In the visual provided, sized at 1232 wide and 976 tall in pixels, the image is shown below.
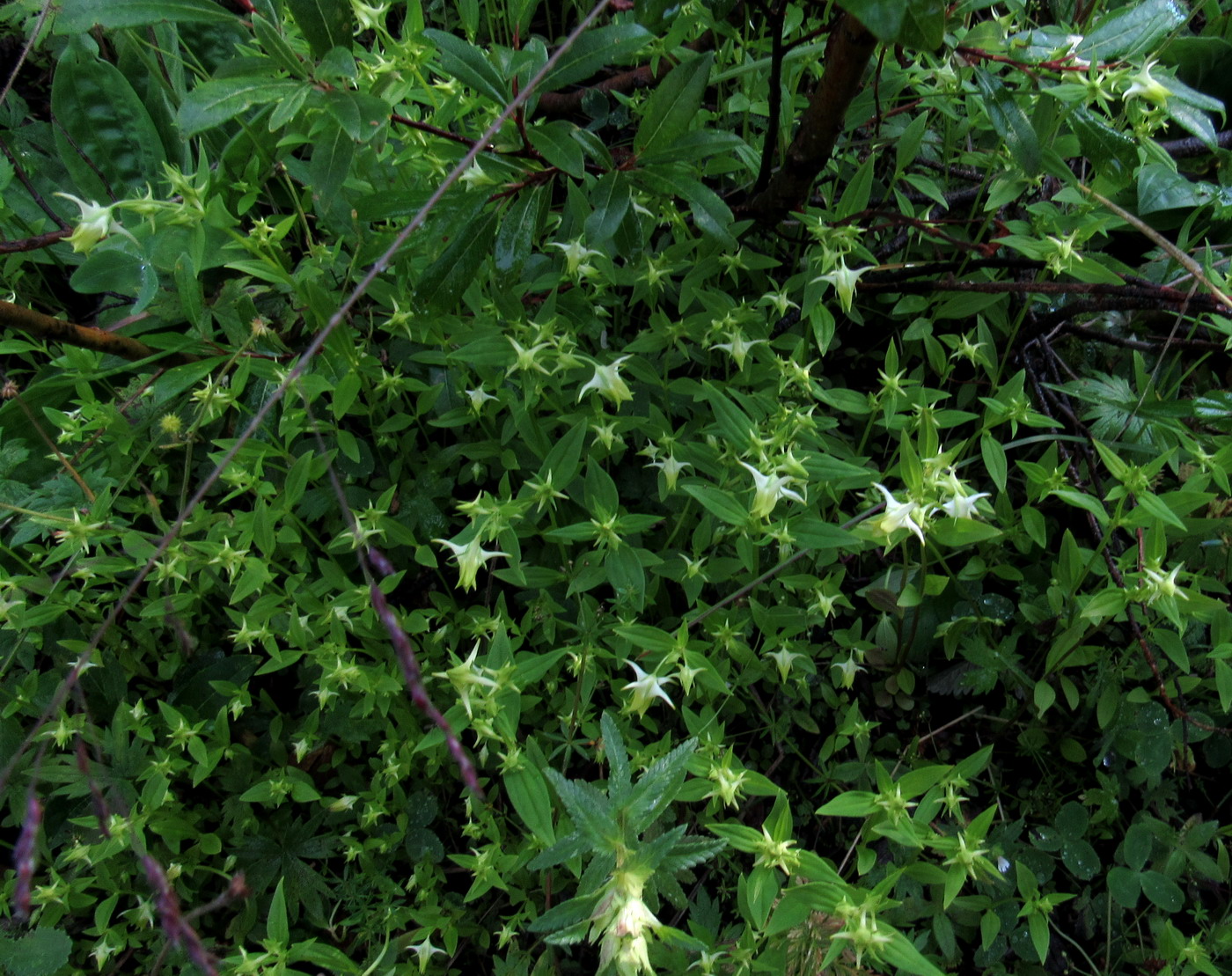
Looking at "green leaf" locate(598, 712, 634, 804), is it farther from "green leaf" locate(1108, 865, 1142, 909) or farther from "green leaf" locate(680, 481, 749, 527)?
"green leaf" locate(1108, 865, 1142, 909)

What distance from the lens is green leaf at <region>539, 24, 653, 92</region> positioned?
4.13ft

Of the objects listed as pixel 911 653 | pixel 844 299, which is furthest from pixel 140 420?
pixel 911 653

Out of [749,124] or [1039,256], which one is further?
[749,124]

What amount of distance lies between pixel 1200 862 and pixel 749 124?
1.79 m

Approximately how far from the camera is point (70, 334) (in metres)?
1.65

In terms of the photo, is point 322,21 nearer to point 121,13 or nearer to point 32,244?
point 121,13

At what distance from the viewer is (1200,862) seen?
162 centimetres

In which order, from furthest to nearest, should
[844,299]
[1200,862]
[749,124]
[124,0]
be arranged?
[749,124]
[1200,862]
[844,299]
[124,0]

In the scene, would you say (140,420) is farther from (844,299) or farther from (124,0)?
(844,299)

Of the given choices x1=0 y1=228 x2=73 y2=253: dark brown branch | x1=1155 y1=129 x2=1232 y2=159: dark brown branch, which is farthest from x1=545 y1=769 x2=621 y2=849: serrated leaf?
x1=1155 y1=129 x2=1232 y2=159: dark brown branch

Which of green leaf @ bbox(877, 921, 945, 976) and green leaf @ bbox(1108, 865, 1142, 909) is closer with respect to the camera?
green leaf @ bbox(877, 921, 945, 976)

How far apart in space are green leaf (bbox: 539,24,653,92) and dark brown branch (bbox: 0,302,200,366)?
3.07 ft

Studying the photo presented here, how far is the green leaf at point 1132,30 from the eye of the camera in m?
1.31

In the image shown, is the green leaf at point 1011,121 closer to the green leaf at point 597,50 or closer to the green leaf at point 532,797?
the green leaf at point 597,50
